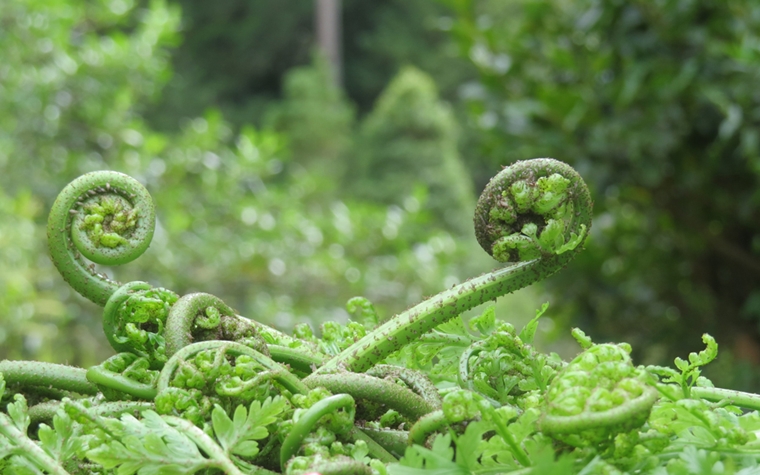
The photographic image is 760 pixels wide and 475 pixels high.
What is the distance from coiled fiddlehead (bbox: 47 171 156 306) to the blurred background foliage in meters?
1.90

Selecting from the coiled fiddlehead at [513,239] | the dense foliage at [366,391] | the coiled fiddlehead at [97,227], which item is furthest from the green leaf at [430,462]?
the coiled fiddlehead at [97,227]

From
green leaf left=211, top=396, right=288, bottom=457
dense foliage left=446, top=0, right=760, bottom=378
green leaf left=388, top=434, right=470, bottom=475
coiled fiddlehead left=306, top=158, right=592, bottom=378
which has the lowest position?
green leaf left=388, top=434, right=470, bottom=475

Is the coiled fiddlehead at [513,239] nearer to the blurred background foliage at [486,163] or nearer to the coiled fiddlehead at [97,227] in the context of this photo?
the coiled fiddlehead at [97,227]

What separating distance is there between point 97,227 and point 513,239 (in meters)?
0.31

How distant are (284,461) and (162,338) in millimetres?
154

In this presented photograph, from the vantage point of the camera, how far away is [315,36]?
1550 centimetres

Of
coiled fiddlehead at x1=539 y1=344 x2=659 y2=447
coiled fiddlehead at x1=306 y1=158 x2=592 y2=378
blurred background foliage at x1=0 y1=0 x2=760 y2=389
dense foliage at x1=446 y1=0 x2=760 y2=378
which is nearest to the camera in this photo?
coiled fiddlehead at x1=539 y1=344 x2=659 y2=447

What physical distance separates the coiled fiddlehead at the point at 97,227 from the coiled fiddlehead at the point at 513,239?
0.58ft

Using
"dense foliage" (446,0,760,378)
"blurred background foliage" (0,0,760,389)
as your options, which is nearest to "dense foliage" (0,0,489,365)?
"blurred background foliage" (0,0,760,389)

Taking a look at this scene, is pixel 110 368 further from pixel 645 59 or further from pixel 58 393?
pixel 645 59

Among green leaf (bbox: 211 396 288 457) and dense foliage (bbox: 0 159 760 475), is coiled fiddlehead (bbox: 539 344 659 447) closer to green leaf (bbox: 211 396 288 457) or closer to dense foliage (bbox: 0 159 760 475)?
dense foliage (bbox: 0 159 760 475)

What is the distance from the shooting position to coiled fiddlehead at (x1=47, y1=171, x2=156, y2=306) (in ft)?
1.92

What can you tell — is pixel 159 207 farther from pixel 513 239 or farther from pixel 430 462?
pixel 430 462

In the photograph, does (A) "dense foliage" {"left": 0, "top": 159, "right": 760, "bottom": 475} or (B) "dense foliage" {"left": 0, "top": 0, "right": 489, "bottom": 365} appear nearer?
(A) "dense foliage" {"left": 0, "top": 159, "right": 760, "bottom": 475}
